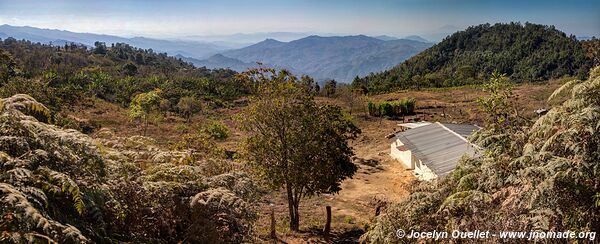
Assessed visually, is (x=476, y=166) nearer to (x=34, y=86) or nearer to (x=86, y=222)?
(x=86, y=222)

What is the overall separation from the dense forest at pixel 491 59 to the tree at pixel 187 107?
1158 inches

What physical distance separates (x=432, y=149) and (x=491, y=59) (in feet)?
326

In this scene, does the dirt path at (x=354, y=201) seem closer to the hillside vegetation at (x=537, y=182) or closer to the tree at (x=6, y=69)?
the hillside vegetation at (x=537, y=182)

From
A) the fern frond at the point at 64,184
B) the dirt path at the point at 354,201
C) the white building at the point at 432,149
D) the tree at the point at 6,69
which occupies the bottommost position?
the dirt path at the point at 354,201

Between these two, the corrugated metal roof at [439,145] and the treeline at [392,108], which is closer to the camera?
the corrugated metal roof at [439,145]

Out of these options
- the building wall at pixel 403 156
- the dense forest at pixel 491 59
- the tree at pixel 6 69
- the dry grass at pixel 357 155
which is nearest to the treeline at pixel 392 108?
the dry grass at pixel 357 155

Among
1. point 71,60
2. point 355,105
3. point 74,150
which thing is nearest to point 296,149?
point 74,150

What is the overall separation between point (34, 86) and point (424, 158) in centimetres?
2371

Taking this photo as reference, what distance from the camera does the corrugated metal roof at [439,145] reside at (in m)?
17.0

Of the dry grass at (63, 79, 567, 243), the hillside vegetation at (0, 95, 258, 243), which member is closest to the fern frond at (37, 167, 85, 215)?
the hillside vegetation at (0, 95, 258, 243)

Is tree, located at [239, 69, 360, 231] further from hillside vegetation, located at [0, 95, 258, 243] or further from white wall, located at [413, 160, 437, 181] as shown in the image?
white wall, located at [413, 160, 437, 181]

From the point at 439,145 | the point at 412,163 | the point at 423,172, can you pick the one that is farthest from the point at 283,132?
the point at 412,163

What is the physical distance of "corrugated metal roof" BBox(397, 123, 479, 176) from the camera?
1702 centimetres

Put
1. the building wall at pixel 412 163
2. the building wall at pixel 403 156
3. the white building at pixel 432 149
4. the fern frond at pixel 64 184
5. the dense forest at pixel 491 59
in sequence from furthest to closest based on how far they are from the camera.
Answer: the dense forest at pixel 491 59 < the building wall at pixel 403 156 < the building wall at pixel 412 163 < the white building at pixel 432 149 < the fern frond at pixel 64 184
